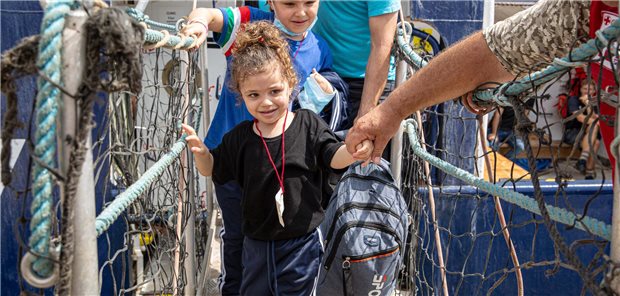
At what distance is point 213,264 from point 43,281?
297cm

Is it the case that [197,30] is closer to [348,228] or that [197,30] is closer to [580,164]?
[348,228]

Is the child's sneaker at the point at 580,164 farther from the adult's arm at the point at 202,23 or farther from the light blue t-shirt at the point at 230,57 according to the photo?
the adult's arm at the point at 202,23

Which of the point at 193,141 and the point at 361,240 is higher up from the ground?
the point at 193,141

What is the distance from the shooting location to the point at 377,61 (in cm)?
307

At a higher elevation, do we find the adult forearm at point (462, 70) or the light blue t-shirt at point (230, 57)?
the light blue t-shirt at point (230, 57)

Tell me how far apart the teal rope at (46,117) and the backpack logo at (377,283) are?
5.66ft

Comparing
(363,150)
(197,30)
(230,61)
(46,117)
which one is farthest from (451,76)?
(46,117)

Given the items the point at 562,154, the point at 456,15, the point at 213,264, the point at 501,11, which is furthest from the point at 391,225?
the point at 562,154

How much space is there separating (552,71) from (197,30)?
62.1 inches

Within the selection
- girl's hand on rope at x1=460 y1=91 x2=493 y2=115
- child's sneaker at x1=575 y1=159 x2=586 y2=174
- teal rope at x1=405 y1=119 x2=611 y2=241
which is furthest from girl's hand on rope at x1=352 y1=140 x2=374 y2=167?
child's sneaker at x1=575 y1=159 x2=586 y2=174

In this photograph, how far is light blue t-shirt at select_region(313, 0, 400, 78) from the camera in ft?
10.6

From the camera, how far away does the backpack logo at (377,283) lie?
2635mm

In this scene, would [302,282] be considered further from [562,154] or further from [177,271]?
[562,154]

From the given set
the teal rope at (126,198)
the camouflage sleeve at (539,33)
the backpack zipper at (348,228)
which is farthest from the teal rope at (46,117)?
the backpack zipper at (348,228)
